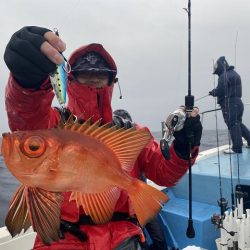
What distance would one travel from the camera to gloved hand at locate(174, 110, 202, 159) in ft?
7.54

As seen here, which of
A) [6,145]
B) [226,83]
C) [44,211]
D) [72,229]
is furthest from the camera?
[226,83]

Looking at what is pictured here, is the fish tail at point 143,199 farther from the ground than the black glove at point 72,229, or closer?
farther from the ground

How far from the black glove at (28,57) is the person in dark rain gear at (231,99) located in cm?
639

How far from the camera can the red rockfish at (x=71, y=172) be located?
1.24 meters

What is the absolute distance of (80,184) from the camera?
134 centimetres

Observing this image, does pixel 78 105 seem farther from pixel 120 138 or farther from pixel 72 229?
pixel 120 138

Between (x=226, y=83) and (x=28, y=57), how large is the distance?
652 cm

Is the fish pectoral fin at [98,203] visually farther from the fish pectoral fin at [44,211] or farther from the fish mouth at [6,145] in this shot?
the fish mouth at [6,145]

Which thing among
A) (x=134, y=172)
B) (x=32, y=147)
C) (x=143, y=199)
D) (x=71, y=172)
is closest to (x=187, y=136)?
(x=134, y=172)

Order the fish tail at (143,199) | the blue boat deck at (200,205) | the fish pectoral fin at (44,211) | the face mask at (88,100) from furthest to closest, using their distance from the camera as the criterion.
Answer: the blue boat deck at (200,205) → the face mask at (88,100) → the fish tail at (143,199) → the fish pectoral fin at (44,211)

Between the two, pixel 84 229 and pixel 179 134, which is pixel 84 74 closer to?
pixel 179 134

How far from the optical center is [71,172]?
1.29 m

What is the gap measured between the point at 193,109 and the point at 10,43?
4.34 feet

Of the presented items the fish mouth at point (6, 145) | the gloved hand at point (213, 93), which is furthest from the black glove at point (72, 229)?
the gloved hand at point (213, 93)
